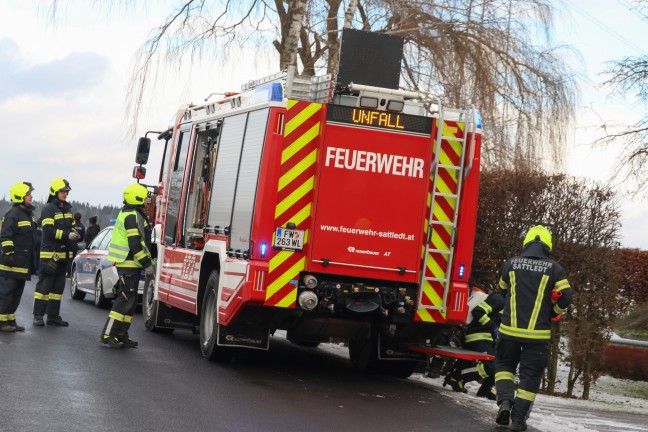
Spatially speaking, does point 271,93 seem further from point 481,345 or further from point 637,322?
point 637,322

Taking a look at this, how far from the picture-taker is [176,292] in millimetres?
13727

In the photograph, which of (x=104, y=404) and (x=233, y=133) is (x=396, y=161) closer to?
(x=233, y=133)

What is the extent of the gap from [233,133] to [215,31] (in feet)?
22.6

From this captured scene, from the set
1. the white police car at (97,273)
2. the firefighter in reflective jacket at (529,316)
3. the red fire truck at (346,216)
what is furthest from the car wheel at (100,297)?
the firefighter in reflective jacket at (529,316)

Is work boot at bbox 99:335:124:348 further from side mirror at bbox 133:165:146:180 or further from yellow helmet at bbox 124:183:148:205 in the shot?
side mirror at bbox 133:165:146:180

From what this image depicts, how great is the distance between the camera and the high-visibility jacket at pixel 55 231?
1452 cm

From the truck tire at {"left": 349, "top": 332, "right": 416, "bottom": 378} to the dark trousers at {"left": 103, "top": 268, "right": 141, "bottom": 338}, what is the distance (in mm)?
2718

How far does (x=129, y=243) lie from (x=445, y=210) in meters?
3.95

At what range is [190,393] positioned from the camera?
9.66 meters

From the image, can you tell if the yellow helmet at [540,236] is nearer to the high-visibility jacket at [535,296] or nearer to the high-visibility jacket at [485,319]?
the high-visibility jacket at [535,296]

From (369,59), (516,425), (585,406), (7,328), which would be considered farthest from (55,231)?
(516,425)

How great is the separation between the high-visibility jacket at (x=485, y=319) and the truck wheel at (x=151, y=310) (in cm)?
484

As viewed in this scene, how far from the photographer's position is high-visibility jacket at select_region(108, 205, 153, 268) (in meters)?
13.0

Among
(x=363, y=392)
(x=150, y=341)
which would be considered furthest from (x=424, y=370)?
(x=150, y=341)
